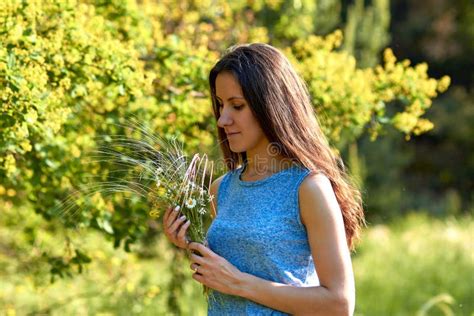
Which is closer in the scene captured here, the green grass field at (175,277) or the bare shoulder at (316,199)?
the bare shoulder at (316,199)

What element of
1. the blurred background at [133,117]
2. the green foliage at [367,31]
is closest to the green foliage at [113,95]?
the blurred background at [133,117]

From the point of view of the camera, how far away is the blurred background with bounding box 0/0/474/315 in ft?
11.2

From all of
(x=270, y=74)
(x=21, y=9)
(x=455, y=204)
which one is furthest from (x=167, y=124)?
(x=455, y=204)

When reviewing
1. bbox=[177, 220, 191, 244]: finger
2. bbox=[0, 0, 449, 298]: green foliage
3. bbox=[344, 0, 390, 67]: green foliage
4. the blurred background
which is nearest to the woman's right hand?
bbox=[177, 220, 191, 244]: finger

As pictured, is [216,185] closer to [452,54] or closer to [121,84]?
[121,84]

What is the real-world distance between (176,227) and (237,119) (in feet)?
1.22

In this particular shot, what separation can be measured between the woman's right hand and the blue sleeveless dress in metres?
0.08

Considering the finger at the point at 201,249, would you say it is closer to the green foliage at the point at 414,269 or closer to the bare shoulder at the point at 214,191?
the bare shoulder at the point at 214,191

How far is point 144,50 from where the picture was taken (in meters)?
4.14

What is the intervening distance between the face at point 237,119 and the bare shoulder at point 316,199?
212 millimetres

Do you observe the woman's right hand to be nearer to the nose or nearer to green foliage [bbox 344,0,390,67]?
the nose

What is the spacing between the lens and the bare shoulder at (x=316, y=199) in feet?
7.30

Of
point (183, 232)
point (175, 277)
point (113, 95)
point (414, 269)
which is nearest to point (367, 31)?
point (414, 269)

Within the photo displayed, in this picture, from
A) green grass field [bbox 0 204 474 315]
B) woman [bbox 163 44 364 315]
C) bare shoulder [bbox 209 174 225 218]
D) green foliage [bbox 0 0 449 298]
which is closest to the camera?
woman [bbox 163 44 364 315]
